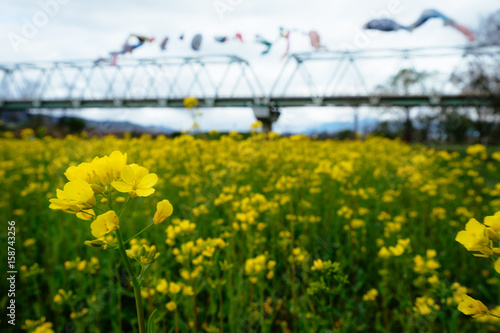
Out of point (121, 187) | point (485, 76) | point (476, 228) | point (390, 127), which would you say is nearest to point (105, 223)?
point (121, 187)

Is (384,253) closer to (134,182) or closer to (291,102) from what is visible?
(134,182)

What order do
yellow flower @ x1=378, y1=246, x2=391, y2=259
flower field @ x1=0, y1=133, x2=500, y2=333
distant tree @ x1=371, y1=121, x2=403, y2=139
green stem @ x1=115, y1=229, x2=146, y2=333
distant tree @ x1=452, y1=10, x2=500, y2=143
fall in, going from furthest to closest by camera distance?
distant tree @ x1=371, y1=121, x2=403, y2=139, distant tree @ x1=452, y1=10, x2=500, y2=143, yellow flower @ x1=378, y1=246, x2=391, y2=259, flower field @ x1=0, y1=133, x2=500, y2=333, green stem @ x1=115, y1=229, x2=146, y2=333

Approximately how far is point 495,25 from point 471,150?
14823 mm

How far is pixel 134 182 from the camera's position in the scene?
631 mm

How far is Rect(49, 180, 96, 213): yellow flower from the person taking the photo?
1.88ft

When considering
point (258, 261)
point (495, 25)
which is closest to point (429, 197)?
point (258, 261)

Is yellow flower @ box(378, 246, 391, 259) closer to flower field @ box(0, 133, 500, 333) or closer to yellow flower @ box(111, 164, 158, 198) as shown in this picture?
flower field @ box(0, 133, 500, 333)

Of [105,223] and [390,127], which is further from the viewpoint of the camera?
[390,127]

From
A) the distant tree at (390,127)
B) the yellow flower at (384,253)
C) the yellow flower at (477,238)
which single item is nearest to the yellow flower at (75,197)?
the yellow flower at (477,238)

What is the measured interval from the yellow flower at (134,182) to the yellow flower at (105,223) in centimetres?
6

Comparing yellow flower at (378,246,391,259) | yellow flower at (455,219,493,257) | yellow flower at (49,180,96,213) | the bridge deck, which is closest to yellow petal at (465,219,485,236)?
yellow flower at (455,219,493,257)

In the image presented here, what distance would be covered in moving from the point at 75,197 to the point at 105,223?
7 cm

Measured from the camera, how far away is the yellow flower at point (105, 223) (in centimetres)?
55

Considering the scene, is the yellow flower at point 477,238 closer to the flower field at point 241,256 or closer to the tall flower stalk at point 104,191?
the flower field at point 241,256
